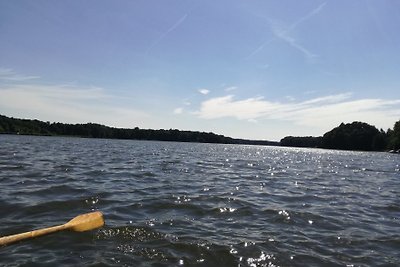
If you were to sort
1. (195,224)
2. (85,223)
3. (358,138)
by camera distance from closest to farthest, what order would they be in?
1. (85,223)
2. (195,224)
3. (358,138)

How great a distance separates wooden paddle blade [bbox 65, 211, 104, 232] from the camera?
876 cm

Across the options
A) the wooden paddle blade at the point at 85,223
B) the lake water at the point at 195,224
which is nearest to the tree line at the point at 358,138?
the lake water at the point at 195,224

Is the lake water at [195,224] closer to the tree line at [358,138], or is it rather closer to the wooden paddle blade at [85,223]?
the wooden paddle blade at [85,223]

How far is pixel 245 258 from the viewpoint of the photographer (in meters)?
8.19

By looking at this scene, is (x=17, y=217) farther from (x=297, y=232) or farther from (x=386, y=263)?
(x=386, y=263)

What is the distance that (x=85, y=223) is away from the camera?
8906mm

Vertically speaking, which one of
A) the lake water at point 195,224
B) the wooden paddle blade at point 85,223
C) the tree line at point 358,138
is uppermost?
the tree line at point 358,138

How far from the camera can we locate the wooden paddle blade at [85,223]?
28.7 ft

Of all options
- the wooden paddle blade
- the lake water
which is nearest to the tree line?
the lake water

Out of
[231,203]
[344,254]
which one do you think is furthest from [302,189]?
[344,254]

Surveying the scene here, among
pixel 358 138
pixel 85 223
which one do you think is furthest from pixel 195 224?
pixel 358 138

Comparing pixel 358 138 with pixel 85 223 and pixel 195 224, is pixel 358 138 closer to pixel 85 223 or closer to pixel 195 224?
pixel 195 224

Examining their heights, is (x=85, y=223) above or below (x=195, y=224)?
above

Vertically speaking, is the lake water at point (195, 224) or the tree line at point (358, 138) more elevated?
the tree line at point (358, 138)
